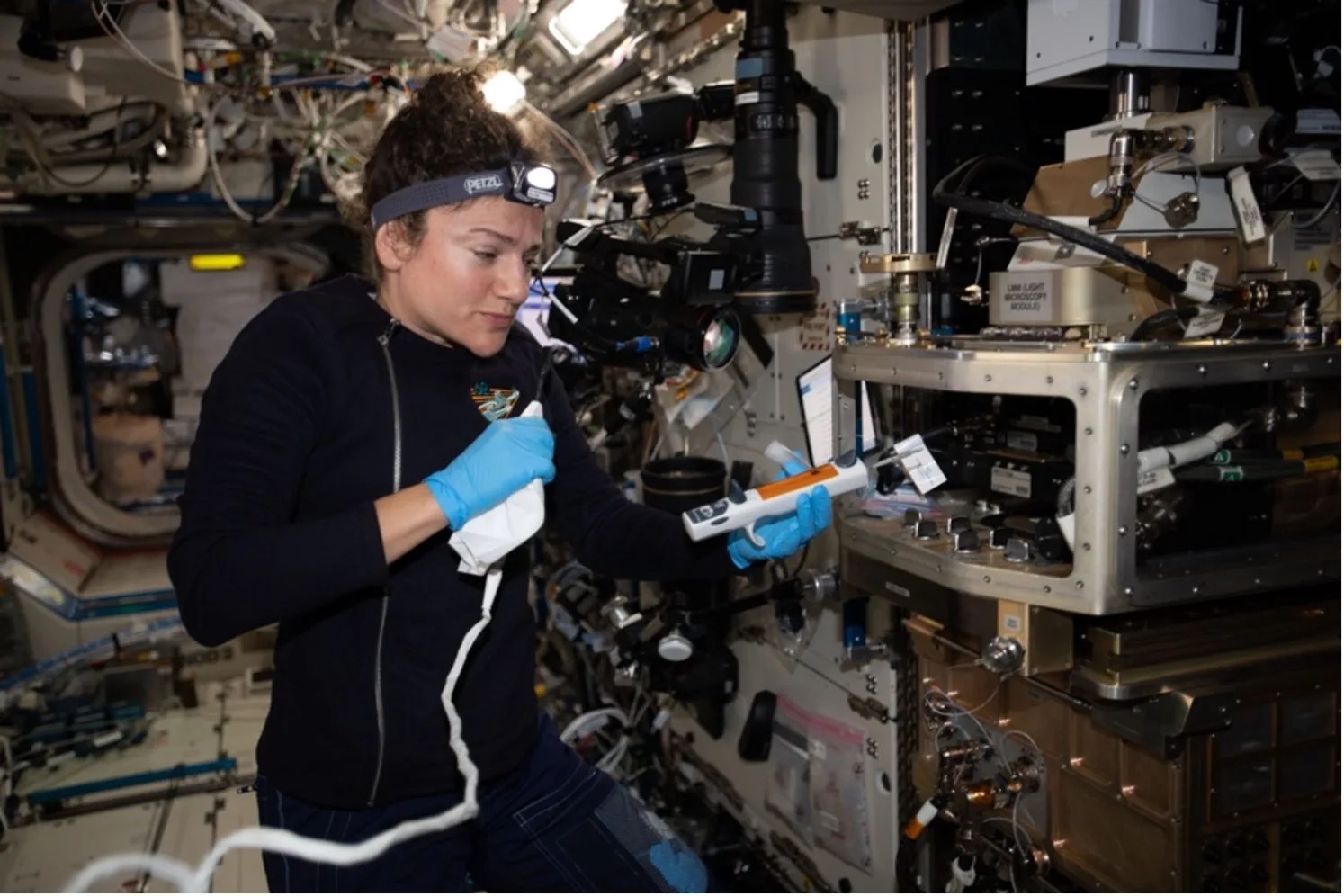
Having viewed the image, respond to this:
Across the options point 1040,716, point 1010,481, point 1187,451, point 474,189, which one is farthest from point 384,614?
point 1187,451

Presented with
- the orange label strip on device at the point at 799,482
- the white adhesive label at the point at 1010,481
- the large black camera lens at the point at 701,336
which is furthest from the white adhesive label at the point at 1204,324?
the large black camera lens at the point at 701,336

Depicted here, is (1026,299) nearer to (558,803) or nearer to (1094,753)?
(1094,753)

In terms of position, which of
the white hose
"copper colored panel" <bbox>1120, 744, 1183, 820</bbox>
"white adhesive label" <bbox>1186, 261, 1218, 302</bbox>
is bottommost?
"copper colored panel" <bbox>1120, 744, 1183, 820</bbox>

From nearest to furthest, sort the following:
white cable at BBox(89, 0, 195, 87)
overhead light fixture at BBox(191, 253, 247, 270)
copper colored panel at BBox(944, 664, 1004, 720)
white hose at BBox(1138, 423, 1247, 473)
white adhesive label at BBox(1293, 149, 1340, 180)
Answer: white hose at BBox(1138, 423, 1247, 473) < white adhesive label at BBox(1293, 149, 1340, 180) < copper colored panel at BBox(944, 664, 1004, 720) < white cable at BBox(89, 0, 195, 87) < overhead light fixture at BBox(191, 253, 247, 270)

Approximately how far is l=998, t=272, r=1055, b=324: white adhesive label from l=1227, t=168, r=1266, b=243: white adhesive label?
382mm

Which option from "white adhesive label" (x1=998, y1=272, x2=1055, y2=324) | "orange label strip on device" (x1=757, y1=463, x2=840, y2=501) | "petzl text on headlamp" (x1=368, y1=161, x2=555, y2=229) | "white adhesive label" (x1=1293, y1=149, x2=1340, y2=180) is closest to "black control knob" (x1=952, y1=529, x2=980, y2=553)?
"orange label strip on device" (x1=757, y1=463, x2=840, y2=501)

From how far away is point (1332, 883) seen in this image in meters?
1.94

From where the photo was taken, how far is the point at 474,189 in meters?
1.82

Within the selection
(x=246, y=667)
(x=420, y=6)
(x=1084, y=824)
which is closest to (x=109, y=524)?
(x=246, y=667)

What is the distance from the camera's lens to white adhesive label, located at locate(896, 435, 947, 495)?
76.7 inches

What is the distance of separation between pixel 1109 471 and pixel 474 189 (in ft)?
Result: 3.93

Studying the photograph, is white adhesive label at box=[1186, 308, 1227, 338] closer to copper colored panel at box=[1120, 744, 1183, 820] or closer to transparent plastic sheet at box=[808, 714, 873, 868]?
copper colored panel at box=[1120, 744, 1183, 820]

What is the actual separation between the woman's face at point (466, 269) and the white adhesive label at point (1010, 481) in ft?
3.21

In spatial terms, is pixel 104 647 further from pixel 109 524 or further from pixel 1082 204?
pixel 1082 204
